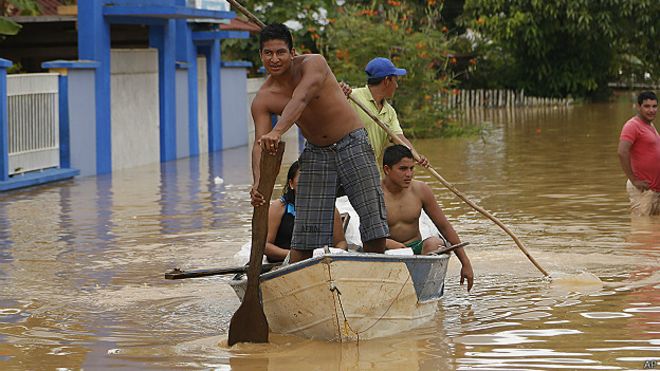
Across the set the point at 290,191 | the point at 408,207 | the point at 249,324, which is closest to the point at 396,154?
the point at 408,207

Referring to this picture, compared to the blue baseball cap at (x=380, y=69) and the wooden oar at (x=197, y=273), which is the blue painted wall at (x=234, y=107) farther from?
the wooden oar at (x=197, y=273)

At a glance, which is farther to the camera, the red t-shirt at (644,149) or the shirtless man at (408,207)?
the red t-shirt at (644,149)

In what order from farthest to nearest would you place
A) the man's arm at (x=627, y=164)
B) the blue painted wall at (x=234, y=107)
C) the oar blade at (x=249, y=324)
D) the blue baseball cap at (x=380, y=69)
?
1. the blue painted wall at (x=234, y=107)
2. the man's arm at (x=627, y=164)
3. the blue baseball cap at (x=380, y=69)
4. the oar blade at (x=249, y=324)

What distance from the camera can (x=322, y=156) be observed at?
28.4ft

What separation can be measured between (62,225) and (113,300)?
482 cm

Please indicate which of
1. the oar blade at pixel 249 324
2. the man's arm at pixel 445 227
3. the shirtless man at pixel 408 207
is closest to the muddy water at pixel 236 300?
the oar blade at pixel 249 324

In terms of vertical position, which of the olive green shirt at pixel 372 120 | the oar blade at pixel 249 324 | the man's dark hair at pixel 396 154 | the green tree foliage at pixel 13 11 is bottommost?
the oar blade at pixel 249 324

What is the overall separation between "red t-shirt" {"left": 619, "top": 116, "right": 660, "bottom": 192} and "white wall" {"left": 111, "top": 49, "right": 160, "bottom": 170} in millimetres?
10752

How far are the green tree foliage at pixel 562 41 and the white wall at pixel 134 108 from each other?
17.6 m

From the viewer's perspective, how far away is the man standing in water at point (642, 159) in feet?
46.3

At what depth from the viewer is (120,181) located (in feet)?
66.5

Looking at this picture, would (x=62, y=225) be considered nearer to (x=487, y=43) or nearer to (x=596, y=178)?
(x=596, y=178)

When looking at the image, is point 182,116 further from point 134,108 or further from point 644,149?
point 644,149

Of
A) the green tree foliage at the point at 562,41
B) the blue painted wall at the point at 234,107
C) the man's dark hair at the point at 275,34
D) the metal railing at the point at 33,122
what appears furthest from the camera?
the green tree foliage at the point at 562,41
